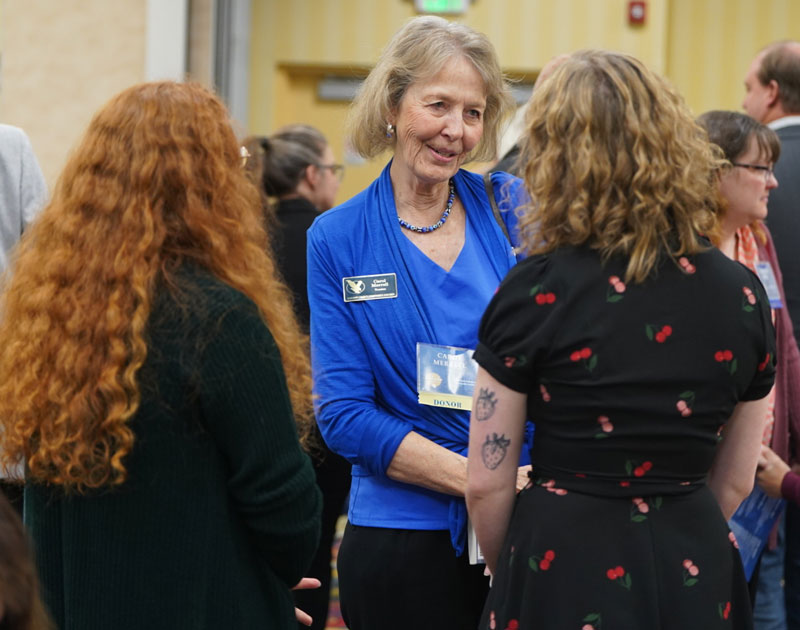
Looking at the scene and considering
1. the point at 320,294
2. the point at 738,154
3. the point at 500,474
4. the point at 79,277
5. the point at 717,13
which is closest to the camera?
the point at 79,277

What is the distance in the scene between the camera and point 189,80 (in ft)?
5.76

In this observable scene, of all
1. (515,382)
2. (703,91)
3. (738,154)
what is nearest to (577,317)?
(515,382)

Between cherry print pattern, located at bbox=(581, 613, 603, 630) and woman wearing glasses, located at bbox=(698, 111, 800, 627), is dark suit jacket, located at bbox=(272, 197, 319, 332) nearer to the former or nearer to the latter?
woman wearing glasses, located at bbox=(698, 111, 800, 627)

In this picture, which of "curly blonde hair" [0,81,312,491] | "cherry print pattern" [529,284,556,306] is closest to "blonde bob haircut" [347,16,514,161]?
"curly blonde hair" [0,81,312,491]

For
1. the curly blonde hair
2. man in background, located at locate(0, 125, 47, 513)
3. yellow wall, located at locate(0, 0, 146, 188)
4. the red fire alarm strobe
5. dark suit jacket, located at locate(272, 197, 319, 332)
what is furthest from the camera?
the red fire alarm strobe

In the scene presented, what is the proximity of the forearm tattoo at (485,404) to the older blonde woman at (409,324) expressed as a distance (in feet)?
0.97

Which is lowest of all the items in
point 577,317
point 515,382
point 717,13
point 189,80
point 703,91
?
point 515,382

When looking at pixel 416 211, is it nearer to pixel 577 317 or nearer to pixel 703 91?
pixel 577 317

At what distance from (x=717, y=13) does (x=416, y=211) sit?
20.3 ft

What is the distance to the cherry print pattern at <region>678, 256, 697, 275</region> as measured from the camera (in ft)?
5.41

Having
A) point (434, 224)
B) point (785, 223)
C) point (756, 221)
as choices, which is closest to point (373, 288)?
point (434, 224)

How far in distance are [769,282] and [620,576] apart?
1411mm

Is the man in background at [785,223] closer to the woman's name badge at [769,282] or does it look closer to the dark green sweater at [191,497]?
the woman's name badge at [769,282]

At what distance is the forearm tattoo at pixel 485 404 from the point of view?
1674mm
